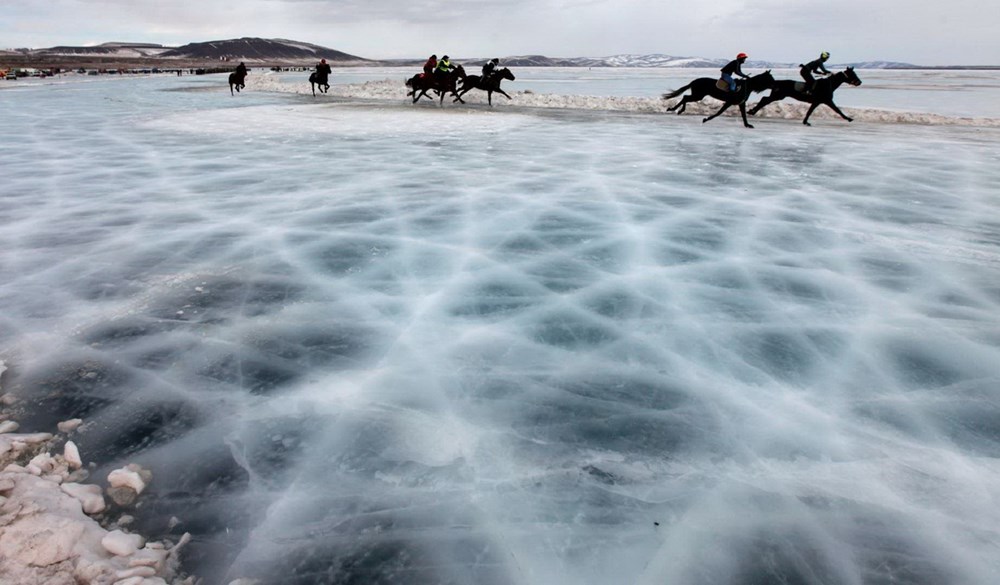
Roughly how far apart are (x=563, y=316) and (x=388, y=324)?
3.19 ft

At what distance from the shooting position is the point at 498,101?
21.5 m

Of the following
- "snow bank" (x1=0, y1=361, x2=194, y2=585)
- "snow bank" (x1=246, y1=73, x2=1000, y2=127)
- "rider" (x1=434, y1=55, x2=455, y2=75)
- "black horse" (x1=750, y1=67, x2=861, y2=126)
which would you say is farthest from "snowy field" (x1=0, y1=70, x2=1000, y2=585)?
"rider" (x1=434, y1=55, x2=455, y2=75)

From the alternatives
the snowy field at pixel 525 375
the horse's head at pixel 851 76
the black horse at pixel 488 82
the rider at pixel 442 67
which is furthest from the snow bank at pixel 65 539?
the black horse at pixel 488 82

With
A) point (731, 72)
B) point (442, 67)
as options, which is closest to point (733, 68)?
point (731, 72)

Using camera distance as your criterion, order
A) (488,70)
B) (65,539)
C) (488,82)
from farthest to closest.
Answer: (488,82) < (488,70) < (65,539)

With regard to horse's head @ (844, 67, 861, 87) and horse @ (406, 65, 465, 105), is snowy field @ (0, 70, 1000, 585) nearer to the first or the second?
horse's head @ (844, 67, 861, 87)

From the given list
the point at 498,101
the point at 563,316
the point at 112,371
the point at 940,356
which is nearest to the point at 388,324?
the point at 563,316

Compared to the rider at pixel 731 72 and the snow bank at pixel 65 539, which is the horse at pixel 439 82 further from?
the snow bank at pixel 65 539

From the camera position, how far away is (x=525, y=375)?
2527 mm

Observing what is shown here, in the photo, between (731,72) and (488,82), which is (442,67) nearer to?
(488,82)

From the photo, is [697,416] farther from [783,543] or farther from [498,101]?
[498,101]

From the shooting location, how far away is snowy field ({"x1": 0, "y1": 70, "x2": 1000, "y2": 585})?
5.40 feet

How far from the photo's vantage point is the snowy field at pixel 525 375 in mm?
1646

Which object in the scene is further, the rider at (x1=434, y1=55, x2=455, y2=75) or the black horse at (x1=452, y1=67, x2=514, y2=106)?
the black horse at (x1=452, y1=67, x2=514, y2=106)
